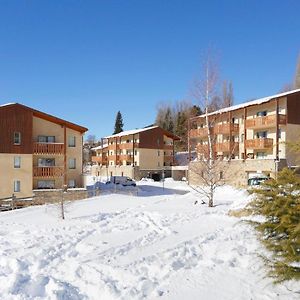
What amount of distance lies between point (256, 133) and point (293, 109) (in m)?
4.80

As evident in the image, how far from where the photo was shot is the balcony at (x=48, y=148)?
29016 mm

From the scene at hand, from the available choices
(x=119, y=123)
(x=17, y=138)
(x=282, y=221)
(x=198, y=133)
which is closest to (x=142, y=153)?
(x=198, y=133)

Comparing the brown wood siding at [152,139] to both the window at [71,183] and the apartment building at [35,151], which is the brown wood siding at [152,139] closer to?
A: the apartment building at [35,151]

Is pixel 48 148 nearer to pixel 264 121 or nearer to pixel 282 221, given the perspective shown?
pixel 264 121

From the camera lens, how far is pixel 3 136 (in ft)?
89.8

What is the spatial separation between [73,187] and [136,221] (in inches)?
681

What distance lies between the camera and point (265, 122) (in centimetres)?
3456

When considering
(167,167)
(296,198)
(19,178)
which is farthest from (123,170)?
(296,198)

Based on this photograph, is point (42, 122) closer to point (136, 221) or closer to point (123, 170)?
point (136, 221)

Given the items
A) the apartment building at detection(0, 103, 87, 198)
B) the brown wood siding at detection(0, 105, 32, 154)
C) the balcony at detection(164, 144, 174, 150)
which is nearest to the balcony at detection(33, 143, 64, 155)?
the apartment building at detection(0, 103, 87, 198)

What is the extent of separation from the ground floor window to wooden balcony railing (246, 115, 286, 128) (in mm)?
20442

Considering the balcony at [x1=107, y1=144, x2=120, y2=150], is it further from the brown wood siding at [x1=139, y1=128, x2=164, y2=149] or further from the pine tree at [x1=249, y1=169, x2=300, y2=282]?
the pine tree at [x1=249, y1=169, x2=300, y2=282]

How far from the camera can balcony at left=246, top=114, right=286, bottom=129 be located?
110 ft

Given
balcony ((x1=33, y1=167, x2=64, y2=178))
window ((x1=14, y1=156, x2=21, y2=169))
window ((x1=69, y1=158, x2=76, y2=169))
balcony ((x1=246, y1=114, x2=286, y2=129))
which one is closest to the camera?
window ((x1=14, y1=156, x2=21, y2=169))
